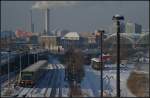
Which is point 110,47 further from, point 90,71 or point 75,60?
point 75,60

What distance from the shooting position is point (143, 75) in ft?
66.5

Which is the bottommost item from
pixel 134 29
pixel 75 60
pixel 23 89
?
pixel 23 89

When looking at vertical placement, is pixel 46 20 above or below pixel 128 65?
above

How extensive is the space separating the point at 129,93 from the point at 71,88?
4.49 meters

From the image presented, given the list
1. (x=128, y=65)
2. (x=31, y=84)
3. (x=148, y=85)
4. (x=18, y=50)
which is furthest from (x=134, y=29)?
(x=148, y=85)

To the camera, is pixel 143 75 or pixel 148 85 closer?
pixel 148 85

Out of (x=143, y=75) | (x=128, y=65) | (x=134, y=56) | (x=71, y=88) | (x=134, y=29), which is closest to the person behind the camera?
(x=143, y=75)

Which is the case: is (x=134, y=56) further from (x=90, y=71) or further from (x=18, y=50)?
(x=18, y=50)

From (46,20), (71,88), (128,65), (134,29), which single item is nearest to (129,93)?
(71,88)

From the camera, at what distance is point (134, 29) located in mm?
47375

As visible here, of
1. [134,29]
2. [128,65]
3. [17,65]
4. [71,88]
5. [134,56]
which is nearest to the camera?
[71,88]

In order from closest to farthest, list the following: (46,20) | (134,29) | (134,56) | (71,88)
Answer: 1. (71,88)
2. (134,56)
3. (134,29)
4. (46,20)

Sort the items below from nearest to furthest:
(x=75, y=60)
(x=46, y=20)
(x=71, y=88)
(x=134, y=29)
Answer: (x=71, y=88), (x=75, y=60), (x=134, y=29), (x=46, y=20)

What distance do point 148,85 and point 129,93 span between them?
2.96ft
